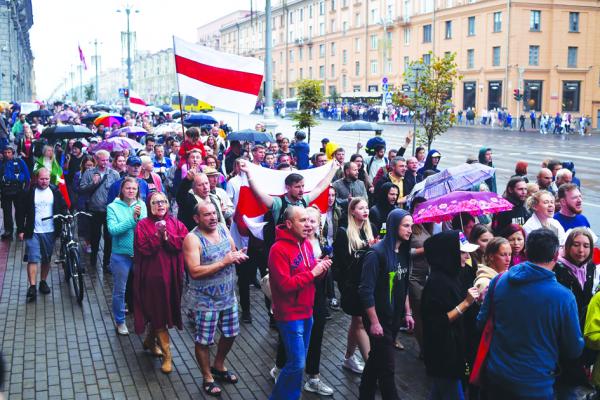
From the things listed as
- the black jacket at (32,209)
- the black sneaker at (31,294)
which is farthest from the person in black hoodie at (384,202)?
the black sneaker at (31,294)

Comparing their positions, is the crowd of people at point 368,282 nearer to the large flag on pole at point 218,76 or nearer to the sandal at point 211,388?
the sandal at point 211,388

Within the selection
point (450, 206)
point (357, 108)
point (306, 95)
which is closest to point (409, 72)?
point (306, 95)

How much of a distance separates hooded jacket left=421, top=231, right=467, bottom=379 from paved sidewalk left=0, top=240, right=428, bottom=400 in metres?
1.29

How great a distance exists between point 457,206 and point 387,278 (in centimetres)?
161

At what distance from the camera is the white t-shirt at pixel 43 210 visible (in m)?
9.30

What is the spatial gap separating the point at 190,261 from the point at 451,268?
2.21 metres

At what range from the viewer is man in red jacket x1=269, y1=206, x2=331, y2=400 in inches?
216

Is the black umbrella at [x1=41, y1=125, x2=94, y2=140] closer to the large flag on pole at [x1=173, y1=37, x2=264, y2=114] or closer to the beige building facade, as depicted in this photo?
the large flag on pole at [x1=173, y1=37, x2=264, y2=114]

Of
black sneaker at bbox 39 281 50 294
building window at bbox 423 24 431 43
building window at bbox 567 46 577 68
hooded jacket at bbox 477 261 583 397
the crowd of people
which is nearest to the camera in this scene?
hooded jacket at bbox 477 261 583 397

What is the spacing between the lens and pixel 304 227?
18.1 ft

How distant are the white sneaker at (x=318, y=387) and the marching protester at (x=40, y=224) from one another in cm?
451

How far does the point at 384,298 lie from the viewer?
5688 mm

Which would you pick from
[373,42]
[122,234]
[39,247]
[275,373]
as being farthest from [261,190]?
[373,42]

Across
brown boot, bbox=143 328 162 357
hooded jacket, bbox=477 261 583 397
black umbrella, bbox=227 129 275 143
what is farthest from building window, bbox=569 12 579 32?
hooded jacket, bbox=477 261 583 397
